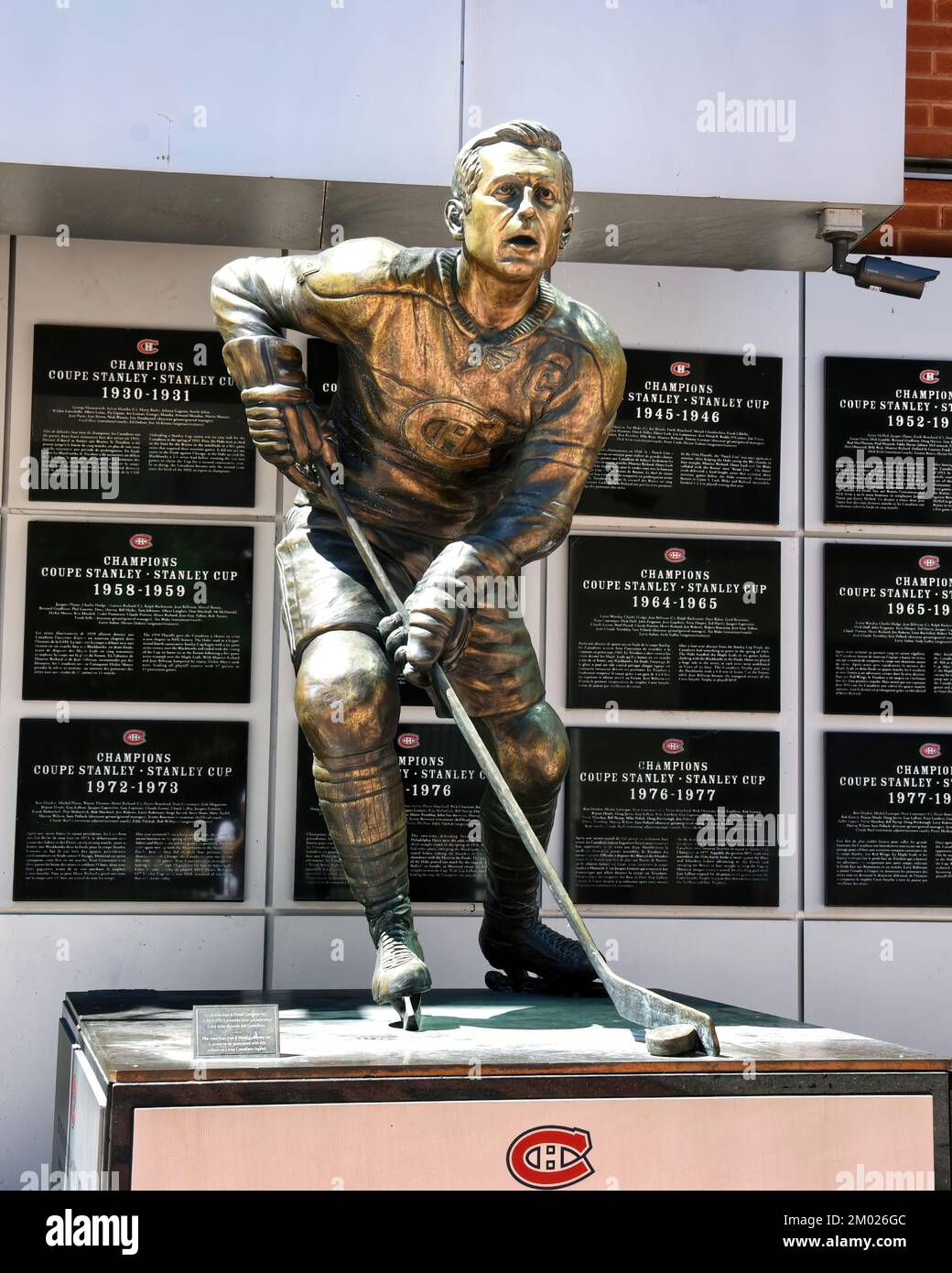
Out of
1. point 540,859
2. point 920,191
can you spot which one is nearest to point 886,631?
point 920,191

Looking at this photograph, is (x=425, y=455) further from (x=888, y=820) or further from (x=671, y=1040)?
(x=888, y=820)

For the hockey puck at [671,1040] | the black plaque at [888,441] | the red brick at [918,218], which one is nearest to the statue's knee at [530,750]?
the hockey puck at [671,1040]

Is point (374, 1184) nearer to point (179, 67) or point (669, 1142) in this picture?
point (669, 1142)

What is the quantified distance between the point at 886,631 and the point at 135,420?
2446mm

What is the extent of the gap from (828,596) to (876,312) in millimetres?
933

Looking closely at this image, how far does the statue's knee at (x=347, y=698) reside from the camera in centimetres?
319

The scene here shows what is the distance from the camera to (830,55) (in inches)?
175

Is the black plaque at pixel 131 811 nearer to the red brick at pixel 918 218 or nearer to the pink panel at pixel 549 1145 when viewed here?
the pink panel at pixel 549 1145

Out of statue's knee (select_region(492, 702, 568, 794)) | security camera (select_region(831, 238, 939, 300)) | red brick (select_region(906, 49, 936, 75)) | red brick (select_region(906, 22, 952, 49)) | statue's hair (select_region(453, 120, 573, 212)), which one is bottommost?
statue's knee (select_region(492, 702, 568, 794))

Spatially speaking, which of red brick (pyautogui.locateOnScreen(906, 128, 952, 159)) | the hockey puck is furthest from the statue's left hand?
red brick (pyautogui.locateOnScreen(906, 128, 952, 159))

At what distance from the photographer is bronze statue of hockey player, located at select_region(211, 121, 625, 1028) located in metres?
3.19

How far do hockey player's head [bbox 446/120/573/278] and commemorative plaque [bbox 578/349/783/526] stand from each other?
1.68 metres

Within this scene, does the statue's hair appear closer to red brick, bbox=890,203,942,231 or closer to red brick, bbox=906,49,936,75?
red brick, bbox=890,203,942,231
